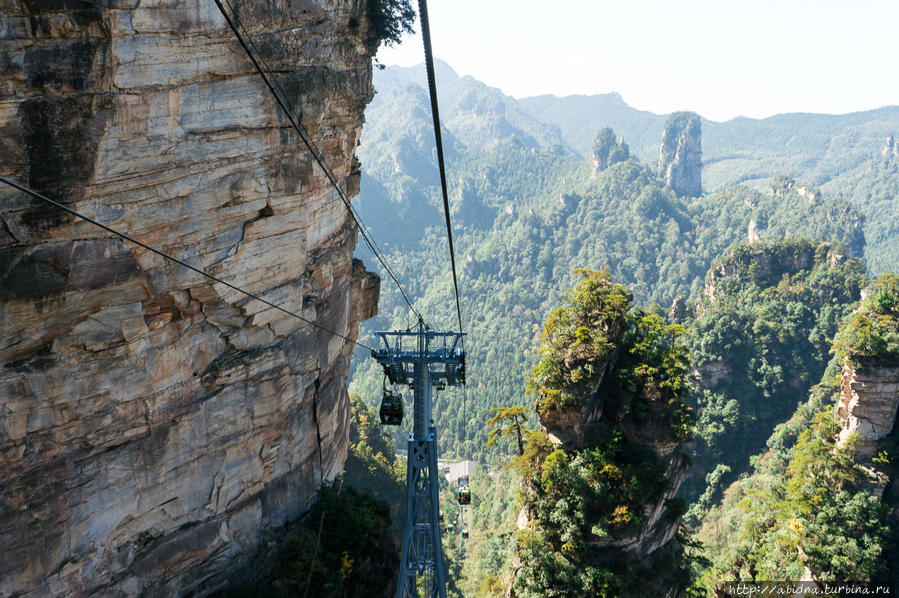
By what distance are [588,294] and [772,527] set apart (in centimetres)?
1907

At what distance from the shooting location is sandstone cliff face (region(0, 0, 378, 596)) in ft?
39.4

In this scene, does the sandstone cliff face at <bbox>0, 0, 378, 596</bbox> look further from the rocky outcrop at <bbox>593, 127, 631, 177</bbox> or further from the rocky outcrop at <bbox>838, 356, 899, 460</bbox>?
the rocky outcrop at <bbox>593, 127, 631, 177</bbox>

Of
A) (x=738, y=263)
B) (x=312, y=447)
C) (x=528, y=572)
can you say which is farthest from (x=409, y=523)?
(x=738, y=263)

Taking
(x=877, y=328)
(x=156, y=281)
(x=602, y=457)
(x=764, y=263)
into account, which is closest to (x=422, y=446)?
(x=156, y=281)

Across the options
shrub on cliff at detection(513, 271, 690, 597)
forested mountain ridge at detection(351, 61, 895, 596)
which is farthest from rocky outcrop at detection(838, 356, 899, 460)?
shrub on cliff at detection(513, 271, 690, 597)

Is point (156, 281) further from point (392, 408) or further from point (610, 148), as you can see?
point (610, 148)

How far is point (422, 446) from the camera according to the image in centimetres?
1875

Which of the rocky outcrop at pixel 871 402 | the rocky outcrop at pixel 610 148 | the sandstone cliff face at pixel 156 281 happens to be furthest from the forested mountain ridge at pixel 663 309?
the sandstone cliff face at pixel 156 281

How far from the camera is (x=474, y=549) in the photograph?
196 ft

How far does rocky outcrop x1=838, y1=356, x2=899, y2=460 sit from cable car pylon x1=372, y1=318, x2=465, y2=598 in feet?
89.8

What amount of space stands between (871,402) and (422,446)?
29.2 metres

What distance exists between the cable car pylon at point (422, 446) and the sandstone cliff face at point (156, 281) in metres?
3.29

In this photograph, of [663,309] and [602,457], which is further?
[663,309]

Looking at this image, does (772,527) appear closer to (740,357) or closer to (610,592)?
(610,592)
